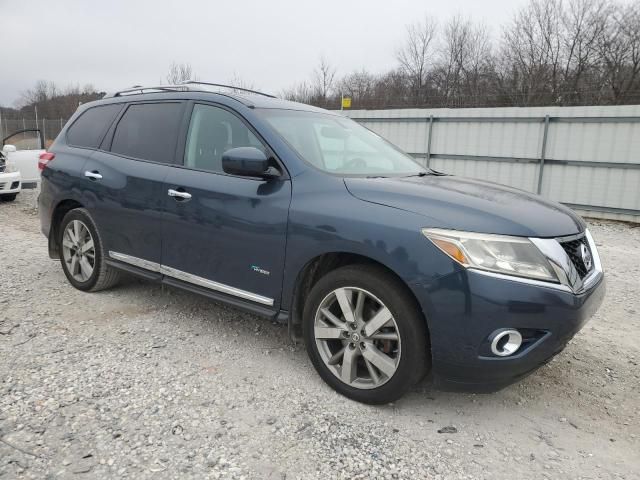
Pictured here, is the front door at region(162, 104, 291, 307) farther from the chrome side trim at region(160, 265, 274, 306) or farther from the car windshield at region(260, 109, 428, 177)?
the car windshield at region(260, 109, 428, 177)

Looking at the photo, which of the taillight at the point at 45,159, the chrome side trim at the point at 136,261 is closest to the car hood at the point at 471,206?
the chrome side trim at the point at 136,261

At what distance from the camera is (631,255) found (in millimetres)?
7176

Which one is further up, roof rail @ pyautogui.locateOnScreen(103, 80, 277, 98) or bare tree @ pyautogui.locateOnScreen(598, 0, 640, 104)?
bare tree @ pyautogui.locateOnScreen(598, 0, 640, 104)

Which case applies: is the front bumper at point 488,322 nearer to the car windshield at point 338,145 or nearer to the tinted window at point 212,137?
the car windshield at point 338,145

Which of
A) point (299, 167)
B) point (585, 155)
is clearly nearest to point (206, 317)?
point (299, 167)

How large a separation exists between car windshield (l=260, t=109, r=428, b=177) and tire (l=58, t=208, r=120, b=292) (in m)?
1.99

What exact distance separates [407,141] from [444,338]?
11.1 m

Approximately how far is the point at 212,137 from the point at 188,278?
1016 mm

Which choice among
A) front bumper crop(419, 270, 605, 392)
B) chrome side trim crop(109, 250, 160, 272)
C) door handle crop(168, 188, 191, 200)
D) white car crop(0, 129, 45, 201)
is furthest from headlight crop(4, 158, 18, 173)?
front bumper crop(419, 270, 605, 392)

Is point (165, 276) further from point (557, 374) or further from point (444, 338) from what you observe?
point (557, 374)

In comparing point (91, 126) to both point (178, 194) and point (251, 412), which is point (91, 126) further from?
point (251, 412)

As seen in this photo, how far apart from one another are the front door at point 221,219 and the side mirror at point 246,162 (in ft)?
0.48

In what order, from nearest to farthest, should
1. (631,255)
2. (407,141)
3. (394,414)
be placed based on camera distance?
(394,414) → (631,255) → (407,141)

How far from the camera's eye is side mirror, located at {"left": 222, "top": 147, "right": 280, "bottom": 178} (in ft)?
9.66
